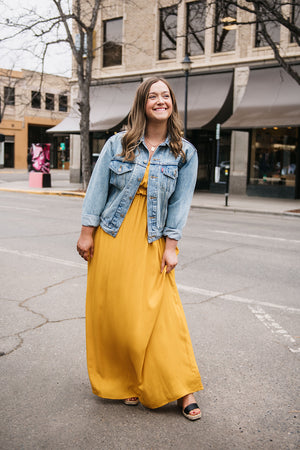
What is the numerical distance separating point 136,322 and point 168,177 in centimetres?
88

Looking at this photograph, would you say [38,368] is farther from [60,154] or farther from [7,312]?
[60,154]

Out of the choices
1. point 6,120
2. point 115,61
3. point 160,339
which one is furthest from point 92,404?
point 6,120

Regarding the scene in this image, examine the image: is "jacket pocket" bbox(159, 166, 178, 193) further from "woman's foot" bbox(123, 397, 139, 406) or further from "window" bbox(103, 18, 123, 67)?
"window" bbox(103, 18, 123, 67)

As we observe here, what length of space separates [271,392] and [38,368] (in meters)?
1.62

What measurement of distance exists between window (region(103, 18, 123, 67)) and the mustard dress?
2400 cm

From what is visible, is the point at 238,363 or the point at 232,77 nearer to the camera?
the point at 238,363

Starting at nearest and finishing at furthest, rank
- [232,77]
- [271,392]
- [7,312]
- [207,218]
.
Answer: [271,392] → [7,312] → [207,218] → [232,77]

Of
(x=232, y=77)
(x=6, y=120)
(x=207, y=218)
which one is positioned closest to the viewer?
(x=207, y=218)

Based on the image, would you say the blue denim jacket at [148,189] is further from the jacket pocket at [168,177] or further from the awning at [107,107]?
the awning at [107,107]

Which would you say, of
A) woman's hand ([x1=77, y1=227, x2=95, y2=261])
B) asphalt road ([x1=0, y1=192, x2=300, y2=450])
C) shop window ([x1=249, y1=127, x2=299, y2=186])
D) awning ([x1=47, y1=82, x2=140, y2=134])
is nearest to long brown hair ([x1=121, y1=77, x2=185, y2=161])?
woman's hand ([x1=77, y1=227, x2=95, y2=261])

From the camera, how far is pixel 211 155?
23359mm

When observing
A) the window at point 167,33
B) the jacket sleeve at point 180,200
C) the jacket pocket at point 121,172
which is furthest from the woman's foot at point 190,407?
the window at point 167,33

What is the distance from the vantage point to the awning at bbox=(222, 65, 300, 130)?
710 inches

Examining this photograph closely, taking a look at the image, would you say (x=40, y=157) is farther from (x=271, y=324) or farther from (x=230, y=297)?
(x=271, y=324)
